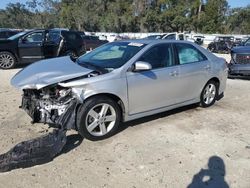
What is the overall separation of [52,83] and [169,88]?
7.26 feet

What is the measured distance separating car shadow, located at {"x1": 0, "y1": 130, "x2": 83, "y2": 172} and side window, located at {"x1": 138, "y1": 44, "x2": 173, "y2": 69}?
200 centimetres

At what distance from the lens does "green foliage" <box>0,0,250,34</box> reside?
6356cm

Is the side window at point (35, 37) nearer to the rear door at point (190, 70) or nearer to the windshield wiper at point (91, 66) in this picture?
the windshield wiper at point (91, 66)

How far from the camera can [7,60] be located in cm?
1278

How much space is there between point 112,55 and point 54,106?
5.13 feet

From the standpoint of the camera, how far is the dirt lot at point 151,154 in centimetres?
396

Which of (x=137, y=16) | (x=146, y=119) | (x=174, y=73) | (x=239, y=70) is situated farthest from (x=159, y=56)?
(x=137, y=16)

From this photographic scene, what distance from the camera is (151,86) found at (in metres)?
5.54

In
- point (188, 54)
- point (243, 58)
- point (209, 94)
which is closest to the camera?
point (188, 54)

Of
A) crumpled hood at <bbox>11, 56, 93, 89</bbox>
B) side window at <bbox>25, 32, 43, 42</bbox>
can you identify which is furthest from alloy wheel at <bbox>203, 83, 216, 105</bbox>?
side window at <bbox>25, 32, 43, 42</bbox>

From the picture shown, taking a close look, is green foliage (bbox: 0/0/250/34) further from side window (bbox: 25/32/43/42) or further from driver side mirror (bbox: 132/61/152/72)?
driver side mirror (bbox: 132/61/152/72)

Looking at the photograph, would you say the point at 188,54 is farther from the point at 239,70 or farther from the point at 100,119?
the point at 239,70

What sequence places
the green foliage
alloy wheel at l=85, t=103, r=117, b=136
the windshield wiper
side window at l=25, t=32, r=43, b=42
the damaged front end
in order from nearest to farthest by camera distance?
the damaged front end, alloy wheel at l=85, t=103, r=117, b=136, the windshield wiper, side window at l=25, t=32, r=43, b=42, the green foliage

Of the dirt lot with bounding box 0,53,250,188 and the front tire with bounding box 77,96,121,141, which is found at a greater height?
the front tire with bounding box 77,96,121,141
